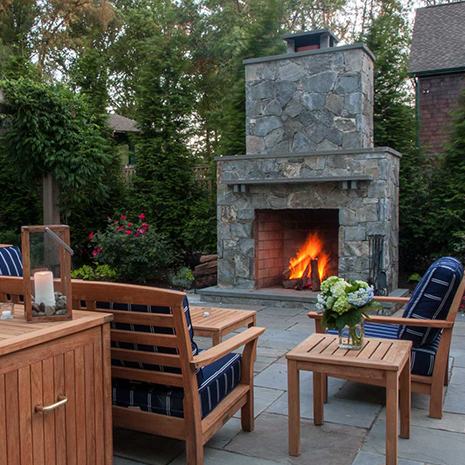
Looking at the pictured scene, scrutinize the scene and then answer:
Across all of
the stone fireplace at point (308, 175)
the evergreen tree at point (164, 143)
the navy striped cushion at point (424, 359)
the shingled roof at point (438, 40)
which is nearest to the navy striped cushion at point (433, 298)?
the navy striped cushion at point (424, 359)

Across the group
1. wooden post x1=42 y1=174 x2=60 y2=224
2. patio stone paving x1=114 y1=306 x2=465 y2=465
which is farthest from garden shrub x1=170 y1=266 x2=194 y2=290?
patio stone paving x1=114 y1=306 x2=465 y2=465

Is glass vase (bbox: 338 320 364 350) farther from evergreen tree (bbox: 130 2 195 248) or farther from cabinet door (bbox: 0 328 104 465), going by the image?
evergreen tree (bbox: 130 2 195 248)

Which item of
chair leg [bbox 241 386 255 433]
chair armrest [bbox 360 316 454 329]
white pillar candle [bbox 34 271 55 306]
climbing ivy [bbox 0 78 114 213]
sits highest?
climbing ivy [bbox 0 78 114 213]

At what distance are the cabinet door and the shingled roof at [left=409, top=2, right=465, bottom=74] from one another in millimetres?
10129

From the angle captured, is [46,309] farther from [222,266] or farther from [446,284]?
[222,266]

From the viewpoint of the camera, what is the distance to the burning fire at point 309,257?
7637 mm

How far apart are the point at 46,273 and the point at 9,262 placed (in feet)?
8.13

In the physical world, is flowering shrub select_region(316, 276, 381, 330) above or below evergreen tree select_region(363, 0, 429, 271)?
below

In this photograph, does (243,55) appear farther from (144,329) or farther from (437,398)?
(144,329)

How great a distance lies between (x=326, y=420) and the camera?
3236mm

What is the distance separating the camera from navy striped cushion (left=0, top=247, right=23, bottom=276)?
14.6 feet

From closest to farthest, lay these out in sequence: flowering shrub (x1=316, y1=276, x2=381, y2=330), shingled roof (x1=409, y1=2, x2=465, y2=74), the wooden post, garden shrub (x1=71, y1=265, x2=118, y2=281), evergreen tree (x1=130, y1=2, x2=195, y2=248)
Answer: flowering shrub (x1=316, y1=276, x2=381, y2=330), garden shrub (x1=71, y1=265, x2=118, y2=281), the wooden post, evergreen tree (x1=130, y1=2, x2=195, y2=248), shingled roof (x1=409, y1=2, x2=465, y2=74)

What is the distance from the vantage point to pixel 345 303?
2848 millimetres

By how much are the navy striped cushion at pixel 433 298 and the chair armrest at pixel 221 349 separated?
0.98 metres
